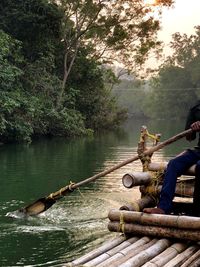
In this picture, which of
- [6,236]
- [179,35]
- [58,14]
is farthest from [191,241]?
[179,35]

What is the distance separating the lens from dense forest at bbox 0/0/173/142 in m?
25.3

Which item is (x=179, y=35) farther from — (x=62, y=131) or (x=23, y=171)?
(x=23, y=171)

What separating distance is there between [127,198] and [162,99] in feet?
270

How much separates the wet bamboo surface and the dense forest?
1739 cm

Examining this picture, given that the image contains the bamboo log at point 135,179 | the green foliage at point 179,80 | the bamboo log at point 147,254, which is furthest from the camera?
the green foliage at point 179,80

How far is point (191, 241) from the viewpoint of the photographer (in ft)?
16.9

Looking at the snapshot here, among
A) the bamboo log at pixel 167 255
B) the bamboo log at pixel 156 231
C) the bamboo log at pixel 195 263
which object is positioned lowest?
the bamboo log at pixel 195 263

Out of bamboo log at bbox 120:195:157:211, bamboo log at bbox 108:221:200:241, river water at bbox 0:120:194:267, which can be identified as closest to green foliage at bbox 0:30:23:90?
river water at bbox 0:120:194:267

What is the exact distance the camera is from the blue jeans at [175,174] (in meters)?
5.70

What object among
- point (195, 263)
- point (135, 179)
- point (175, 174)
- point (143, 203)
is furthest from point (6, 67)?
point (195, 263)

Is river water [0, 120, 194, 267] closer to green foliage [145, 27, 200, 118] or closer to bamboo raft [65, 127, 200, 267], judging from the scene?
bamboo raft [65, 127, 200, 267]

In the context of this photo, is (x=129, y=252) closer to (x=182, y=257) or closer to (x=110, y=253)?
(x=110, y=253)

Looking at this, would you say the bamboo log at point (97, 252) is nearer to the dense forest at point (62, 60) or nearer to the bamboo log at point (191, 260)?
the bamboo log at point (191, 260)

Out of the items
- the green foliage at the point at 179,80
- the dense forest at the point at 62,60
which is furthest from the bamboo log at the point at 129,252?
the green foliage at the point at 179,80
